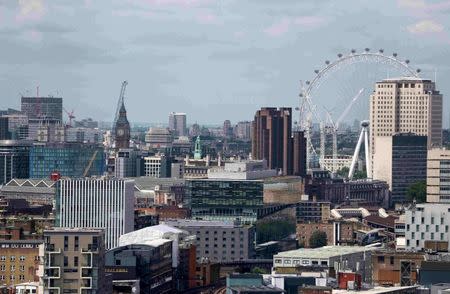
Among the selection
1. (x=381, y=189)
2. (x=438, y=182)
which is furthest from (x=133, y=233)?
(x=381, y=189)

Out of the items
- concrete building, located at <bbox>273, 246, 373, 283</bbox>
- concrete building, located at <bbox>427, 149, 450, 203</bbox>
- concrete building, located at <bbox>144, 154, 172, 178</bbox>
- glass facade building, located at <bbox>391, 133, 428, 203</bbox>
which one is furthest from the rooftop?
concrete building, located at <bbox>144, 154, 172, 178</bbox>

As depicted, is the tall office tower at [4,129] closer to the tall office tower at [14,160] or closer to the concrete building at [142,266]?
the tall office tower at [14,160]

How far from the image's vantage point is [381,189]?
146625 mm

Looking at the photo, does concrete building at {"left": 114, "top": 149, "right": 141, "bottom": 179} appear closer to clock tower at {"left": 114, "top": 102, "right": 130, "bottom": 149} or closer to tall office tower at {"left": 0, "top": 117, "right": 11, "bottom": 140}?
clock tower at {"left": 114, "top": 102, "right": 130, "bottom": 149}

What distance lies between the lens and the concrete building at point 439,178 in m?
95.8

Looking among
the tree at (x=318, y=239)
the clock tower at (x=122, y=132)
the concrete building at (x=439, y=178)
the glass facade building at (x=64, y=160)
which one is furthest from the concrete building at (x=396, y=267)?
the clock tower at (x=122, y=132)

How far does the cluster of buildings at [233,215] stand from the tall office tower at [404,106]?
113 mm

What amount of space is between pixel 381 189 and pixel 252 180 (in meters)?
30.4

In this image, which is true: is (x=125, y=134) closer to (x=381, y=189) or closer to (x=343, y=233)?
(x=381, y=189)

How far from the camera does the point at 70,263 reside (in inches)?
2424

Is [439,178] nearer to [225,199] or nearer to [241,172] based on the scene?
[225,199]

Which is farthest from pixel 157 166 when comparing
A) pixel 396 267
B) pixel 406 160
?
pixel 396 267

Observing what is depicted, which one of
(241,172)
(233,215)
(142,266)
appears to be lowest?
(142,266)

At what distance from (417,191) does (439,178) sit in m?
37.9
